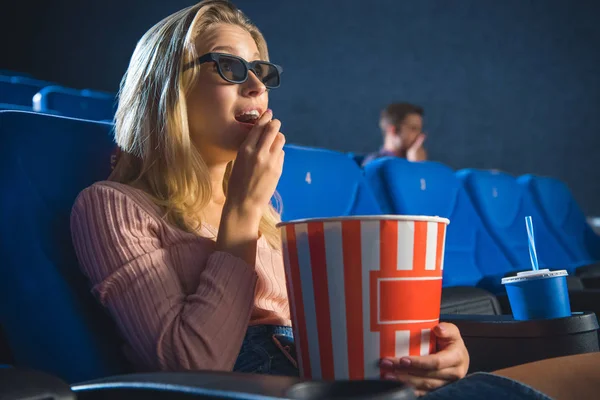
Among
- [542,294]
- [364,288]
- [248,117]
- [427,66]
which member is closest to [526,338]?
[542,294]

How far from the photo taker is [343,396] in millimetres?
526

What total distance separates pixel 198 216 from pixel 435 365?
54cm

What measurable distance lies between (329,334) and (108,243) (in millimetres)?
416

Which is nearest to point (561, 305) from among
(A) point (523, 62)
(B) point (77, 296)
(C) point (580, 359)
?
(C) point (580, 359)

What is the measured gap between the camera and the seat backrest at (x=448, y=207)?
2.40 m

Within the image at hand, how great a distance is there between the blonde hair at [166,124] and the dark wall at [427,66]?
4614mm

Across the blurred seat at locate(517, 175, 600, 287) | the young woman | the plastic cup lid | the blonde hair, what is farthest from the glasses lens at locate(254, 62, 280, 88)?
the blurred seat at locate(517, 175, 600, 287)

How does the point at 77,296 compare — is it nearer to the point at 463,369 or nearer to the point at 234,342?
the point at 234,342

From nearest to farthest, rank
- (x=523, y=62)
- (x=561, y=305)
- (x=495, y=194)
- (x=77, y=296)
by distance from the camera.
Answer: (x=77, y=296) < (x=561, y=305) < (x=495, y=194) < (x=523, y=62)

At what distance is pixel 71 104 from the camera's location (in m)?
2.97

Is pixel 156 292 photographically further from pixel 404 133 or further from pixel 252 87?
pixel 404 133

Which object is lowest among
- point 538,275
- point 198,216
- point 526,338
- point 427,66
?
point 526,338

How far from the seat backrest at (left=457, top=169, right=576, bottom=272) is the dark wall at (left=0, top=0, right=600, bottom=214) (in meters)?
2.26

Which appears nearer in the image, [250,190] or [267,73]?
[250,190]
